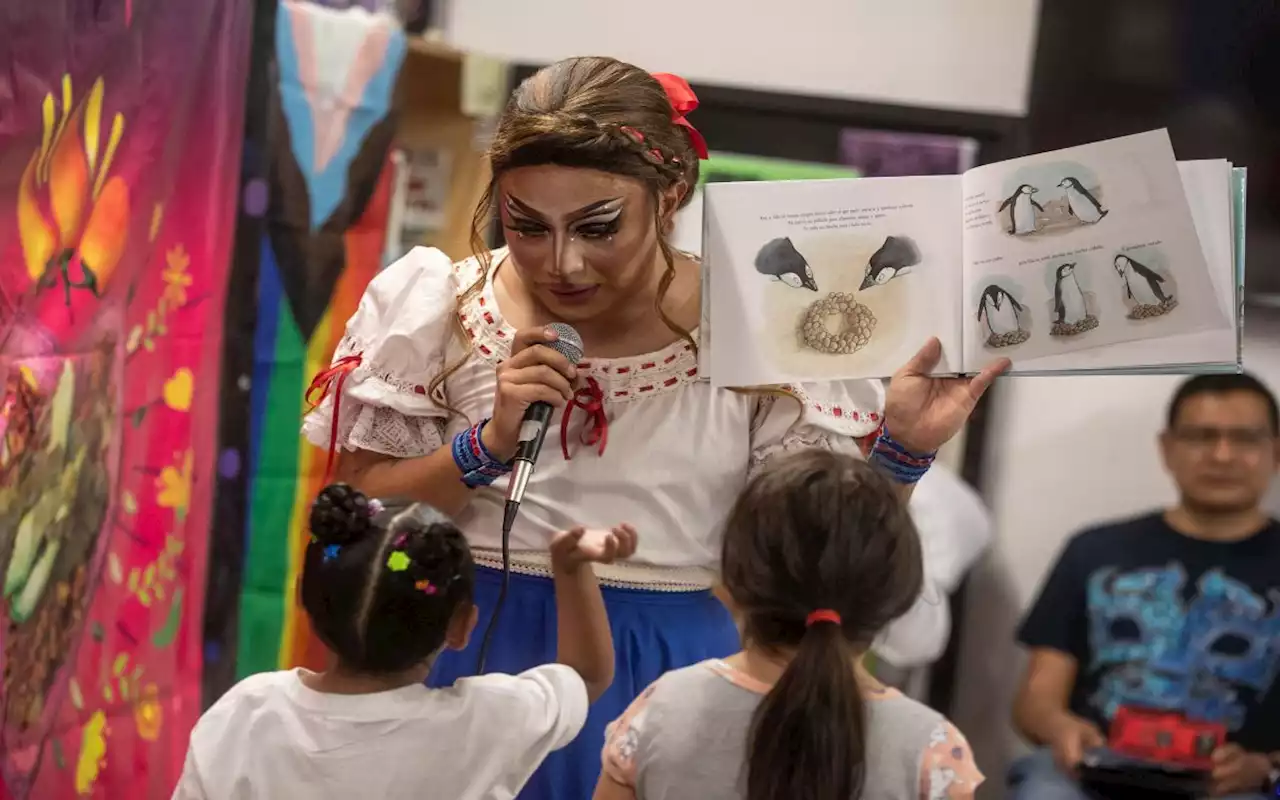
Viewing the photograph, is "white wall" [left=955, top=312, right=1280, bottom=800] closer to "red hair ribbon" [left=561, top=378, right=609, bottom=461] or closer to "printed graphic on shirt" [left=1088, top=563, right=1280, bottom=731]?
"printed graphic on shirt" [left=1088, top=563, right=1280, bottom=731]

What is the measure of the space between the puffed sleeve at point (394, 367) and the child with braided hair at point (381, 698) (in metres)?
0.16

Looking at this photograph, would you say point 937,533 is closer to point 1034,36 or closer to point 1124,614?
point 1124,614

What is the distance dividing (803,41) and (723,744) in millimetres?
1899

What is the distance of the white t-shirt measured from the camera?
44.2 inches

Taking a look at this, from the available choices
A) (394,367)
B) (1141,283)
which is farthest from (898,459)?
(394,367)

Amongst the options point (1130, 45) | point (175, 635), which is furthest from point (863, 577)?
point (1130, 45)

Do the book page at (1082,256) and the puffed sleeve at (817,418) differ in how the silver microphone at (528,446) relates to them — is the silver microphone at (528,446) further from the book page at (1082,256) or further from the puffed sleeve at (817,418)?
the book page at (1082,256)

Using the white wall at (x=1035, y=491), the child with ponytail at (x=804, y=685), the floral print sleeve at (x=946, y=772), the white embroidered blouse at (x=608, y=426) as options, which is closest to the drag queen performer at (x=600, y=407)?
the white embroidered blouse at (x=608, y=426)

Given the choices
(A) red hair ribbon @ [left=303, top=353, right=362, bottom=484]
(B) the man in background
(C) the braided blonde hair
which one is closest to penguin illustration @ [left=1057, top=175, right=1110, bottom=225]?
(C) the braided blonde hair

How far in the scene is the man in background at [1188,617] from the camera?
2.42 m

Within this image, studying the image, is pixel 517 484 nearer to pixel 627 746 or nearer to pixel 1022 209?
pixel 627 746

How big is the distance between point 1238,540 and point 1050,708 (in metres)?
0.47

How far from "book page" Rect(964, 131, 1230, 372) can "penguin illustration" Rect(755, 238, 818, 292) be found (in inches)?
5.9

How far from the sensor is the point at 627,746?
46.8 inches
